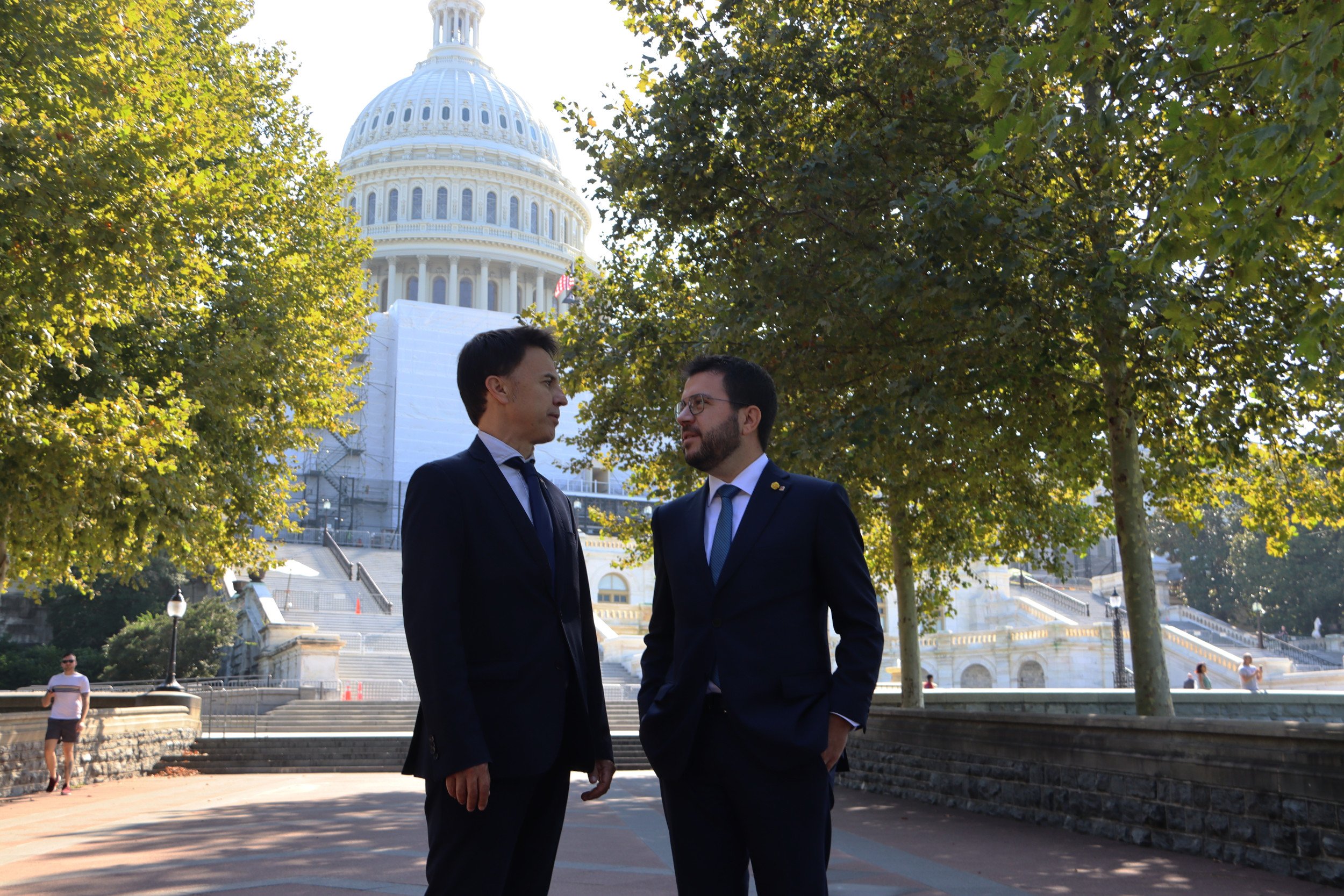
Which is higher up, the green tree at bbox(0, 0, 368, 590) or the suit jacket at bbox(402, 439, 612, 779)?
the green tree at bbox(0, 0, 368, 590)

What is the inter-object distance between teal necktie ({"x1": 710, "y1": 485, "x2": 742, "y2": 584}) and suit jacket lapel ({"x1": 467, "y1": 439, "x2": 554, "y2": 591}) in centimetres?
52

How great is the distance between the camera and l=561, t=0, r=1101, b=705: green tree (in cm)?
1192

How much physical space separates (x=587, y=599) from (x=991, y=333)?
8470mm

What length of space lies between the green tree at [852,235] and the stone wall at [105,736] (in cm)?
1017

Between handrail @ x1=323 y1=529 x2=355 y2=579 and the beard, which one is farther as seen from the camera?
handrail @ x1=323 y1=529 x2=355 y2=579

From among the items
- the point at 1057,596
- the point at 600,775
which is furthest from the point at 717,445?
the point at 1057,596

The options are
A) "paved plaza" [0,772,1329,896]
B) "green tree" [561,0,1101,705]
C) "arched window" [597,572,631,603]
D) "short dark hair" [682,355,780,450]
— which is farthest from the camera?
"arched window" [597,572,631,603]

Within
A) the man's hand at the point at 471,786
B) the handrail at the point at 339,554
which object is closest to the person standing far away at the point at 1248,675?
the man's hand at the point at 471,786

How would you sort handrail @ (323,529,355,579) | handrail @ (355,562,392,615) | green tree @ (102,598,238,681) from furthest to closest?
handrail @ (323,529,355,579)
handrail @ (355,562,392,615)
green tree @ (102,598,238,681)

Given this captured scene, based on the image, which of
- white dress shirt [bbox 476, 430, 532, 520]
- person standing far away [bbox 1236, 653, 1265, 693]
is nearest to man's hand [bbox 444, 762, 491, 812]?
white dress shirt [bbox 476, 430, 532, 520]

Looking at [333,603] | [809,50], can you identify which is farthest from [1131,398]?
[333,603]

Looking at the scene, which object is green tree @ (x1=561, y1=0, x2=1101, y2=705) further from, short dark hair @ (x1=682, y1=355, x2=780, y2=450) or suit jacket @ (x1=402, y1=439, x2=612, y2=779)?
suit jacket @ (x1=402, y1=439, x2=612, y2=779)

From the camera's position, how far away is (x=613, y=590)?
67125mm

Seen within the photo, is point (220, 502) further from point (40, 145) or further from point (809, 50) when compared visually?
point (809, 50)
